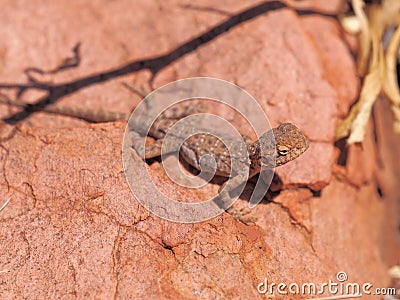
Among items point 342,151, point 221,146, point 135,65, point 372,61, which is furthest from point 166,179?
point 372,61

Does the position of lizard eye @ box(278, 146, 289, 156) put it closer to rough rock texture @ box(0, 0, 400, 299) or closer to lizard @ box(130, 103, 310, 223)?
lizard @ box(130, 103, 310, 223)

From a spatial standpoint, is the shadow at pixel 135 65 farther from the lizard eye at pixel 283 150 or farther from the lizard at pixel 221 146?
the lizard eye at pixel 283 150

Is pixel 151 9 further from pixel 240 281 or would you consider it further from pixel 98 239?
pixel 240 281

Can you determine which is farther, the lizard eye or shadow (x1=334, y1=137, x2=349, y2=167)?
shadow (x1=334, y1=137, x2=349, y2=167)

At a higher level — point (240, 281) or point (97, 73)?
point (97, 73)

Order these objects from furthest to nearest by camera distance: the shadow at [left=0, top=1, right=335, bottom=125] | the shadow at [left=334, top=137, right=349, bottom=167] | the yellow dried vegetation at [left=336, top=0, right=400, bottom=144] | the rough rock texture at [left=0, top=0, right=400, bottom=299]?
1. the shadow at [left=0, top=1, right=335, bottom=125]
2. the shadow at [left=334, top=137, right=349, bottom=167]
3. the yellow dried vegetation at [left=336, top=0, right=400, bottom=144]
4. the rough rock texture at [left=0, top=0, right=400, bottom=299]

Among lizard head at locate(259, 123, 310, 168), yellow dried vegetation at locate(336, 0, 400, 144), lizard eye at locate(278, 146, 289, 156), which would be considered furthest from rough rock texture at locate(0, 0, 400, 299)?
lizard eye at locate(278, 146, 289, 156)

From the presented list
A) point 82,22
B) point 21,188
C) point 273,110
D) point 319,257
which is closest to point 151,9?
point 82,22
